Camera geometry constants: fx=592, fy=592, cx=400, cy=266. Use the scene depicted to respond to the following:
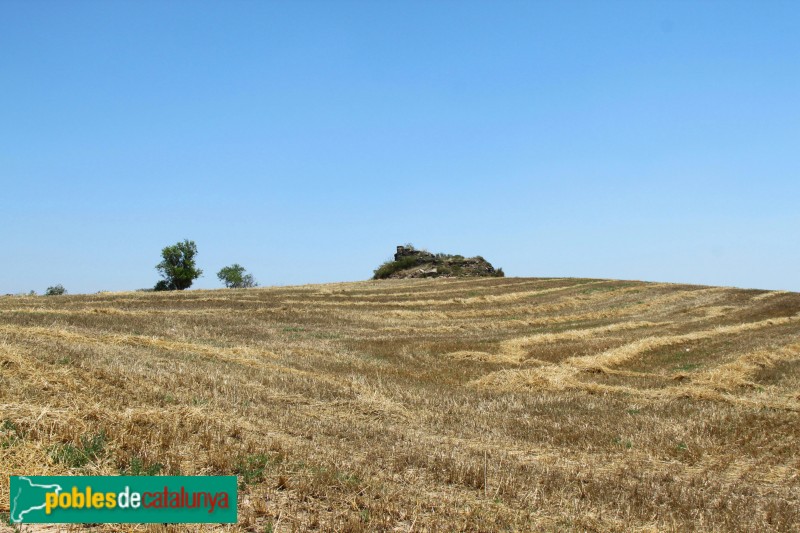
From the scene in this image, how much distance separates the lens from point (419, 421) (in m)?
13.3

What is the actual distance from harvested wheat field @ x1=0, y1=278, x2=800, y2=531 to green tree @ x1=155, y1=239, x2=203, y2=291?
152ft

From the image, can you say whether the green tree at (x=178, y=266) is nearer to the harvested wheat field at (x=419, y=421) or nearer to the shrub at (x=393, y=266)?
the shrub at (x=393, y=266)

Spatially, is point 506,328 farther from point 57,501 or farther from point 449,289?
point 57,501

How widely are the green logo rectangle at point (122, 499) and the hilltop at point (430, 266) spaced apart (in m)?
64.8

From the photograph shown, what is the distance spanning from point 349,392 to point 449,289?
38.5 m

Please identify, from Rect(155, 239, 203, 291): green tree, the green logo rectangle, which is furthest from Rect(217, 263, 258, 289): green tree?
the green logo rectangle

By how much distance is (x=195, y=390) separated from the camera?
43.6 feet

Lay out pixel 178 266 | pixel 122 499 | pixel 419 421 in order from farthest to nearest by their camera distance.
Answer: pixel 178 266
pixel 419 421
pixel 122 499

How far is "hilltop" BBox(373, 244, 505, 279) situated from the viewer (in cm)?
7338

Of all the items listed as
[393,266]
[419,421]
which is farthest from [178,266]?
[419,421]

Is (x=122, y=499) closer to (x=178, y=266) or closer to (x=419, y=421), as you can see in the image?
(x=419, y=421)

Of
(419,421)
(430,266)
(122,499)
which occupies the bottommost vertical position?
(419,421)

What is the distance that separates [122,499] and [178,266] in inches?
2798

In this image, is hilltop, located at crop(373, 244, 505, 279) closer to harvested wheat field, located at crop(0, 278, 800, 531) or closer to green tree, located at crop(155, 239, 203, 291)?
green tree, located at crop(155, 239, 203, 291)
